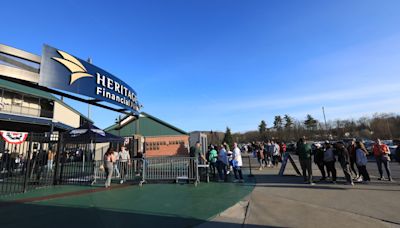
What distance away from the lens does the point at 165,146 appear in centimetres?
3086

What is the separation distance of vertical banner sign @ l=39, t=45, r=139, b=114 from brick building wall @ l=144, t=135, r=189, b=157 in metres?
17.1

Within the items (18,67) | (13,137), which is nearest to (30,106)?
(13,137)

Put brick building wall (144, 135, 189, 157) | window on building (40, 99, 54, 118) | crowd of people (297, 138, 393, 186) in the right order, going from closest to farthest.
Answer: crowd of people (297, 138, 393, 186) < brick building wall (144, 135, 189, 157) < window on building (40, 99, 54, 118)

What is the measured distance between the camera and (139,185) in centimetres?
1034

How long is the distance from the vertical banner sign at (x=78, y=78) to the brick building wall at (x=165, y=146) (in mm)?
17134

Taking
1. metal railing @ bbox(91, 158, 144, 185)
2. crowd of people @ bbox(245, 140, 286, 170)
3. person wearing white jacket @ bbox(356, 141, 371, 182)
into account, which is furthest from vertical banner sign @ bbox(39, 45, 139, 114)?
person wearing white jacket @ bbox(356, 141, 371, 182)

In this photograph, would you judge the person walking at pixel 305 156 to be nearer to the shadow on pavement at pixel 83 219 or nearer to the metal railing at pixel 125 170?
the shadow on pavement at pixel 83 219

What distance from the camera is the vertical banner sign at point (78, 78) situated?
9.41 metres

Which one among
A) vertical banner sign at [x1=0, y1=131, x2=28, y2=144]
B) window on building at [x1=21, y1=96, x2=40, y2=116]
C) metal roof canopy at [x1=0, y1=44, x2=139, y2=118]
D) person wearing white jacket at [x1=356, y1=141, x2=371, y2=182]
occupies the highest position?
window on building at [x1=21, y1=96, x2=40, y2=116]

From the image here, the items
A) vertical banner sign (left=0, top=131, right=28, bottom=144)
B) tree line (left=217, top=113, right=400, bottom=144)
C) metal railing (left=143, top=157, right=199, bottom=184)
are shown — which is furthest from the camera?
tree line (left=217, top=113, right=400, bottom=144)

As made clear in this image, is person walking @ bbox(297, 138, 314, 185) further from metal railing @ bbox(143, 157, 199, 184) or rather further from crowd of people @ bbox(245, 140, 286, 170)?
crowd of people @ bbox(245, 140, 286, 170)

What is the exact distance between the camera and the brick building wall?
30.5 meters

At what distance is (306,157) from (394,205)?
4.01 meters

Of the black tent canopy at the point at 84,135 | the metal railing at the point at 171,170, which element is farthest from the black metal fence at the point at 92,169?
the black tent canopy at the point at 84,135
